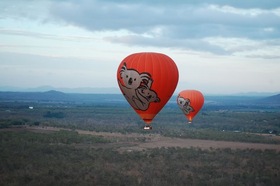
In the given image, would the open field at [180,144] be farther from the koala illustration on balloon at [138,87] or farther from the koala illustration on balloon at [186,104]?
the koala illustration on balloon at [138,87]

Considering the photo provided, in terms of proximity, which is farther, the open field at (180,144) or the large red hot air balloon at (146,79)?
the open field at (180,144)

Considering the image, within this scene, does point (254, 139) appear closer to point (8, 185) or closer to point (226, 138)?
A: point (226, 138)

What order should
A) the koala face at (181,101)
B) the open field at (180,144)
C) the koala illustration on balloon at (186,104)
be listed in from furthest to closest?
the koala face at (181,101) → the koala illustration on balloon at (186,104) → the open field at (180,144)

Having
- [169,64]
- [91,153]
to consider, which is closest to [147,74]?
[169,64]

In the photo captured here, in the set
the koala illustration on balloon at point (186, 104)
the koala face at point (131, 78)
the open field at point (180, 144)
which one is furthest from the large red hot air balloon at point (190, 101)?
the koala face at point (131, 78)

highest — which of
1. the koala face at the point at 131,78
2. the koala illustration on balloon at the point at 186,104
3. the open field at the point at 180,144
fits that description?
the koala face at the point at 131,78

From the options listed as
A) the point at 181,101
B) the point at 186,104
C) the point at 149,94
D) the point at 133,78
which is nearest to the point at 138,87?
the point at 133,78

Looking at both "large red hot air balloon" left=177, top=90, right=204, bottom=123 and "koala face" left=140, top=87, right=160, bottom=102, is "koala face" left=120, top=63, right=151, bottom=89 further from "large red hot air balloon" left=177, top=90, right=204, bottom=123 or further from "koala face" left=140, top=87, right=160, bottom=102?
"large red hot air balloon" left=177, top=90, right=204, bottom=123
